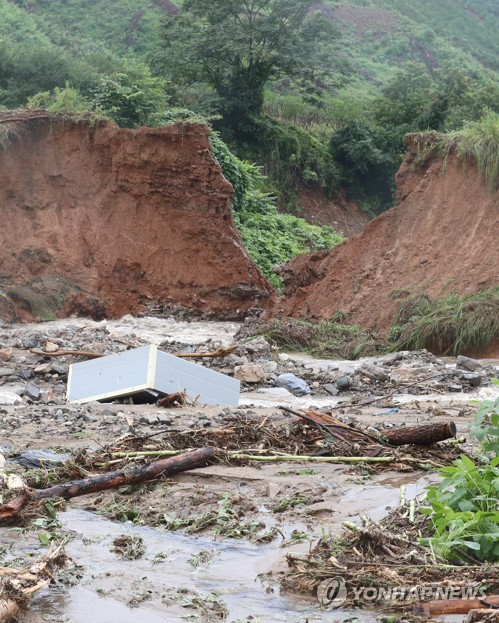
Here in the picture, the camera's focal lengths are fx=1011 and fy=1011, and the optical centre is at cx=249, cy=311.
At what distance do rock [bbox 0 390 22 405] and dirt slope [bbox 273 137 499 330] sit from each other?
22.6 ft

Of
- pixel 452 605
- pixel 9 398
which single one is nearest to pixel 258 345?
pixel 9 398

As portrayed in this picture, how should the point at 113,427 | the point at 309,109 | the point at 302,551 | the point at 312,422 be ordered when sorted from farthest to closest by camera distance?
the point at 309,109 → the point at 113,427 → the point at 312,422 → the point at 302,551

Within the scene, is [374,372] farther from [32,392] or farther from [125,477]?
[125,477]

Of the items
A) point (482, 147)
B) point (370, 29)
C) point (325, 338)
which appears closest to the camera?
point (325, 338)

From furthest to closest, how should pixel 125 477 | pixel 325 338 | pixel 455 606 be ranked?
1. pixel 325 338
2. pixel 125 477
3. pixel 455 606

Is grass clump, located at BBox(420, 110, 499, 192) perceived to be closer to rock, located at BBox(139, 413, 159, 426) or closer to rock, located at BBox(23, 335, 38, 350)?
rock, located at BBox(23, 335, 38, 350)

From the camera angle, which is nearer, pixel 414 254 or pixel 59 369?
pixel 59 369

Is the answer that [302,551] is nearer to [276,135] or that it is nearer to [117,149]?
[117,149]

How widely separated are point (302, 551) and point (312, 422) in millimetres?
1892

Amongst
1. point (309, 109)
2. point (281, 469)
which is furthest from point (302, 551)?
point (309, 109)

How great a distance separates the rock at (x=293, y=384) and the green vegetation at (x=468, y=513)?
18.3 feet

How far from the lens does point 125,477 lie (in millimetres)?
5449

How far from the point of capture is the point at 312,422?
20.5 ft

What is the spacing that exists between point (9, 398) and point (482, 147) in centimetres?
954
